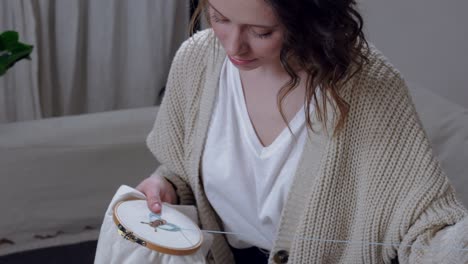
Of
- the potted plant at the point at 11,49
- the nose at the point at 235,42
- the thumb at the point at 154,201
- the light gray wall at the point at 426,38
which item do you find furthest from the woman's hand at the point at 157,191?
the light gray wall at the point at 426,38

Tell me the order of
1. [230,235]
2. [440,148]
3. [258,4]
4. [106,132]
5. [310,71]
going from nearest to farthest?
[258,4], [310,71], [230,235], [440,148], [106,132]

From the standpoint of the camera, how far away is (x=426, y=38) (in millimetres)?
2100

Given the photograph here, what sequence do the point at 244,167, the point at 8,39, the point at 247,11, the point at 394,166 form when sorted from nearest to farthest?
the point at 247,11 → the point at 394,166 → the point at 244,167 → the point at 8,39

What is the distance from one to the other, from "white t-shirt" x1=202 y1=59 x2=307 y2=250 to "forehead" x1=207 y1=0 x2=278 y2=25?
197 mm

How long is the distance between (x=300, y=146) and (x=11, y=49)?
1055 mm

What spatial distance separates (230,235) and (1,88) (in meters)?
1.21

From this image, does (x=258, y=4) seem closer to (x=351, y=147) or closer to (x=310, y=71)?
(x=310, y=71)

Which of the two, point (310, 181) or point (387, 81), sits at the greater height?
point (387, 81)

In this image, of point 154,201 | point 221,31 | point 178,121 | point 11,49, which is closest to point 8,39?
point 11,49

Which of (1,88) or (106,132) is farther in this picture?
(1,88)

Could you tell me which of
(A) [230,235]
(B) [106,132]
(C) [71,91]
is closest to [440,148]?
(A) [230,235]

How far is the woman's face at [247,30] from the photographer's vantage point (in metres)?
0.83

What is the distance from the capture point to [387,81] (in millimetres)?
937

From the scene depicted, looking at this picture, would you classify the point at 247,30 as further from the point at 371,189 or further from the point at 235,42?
the point at 371,189
